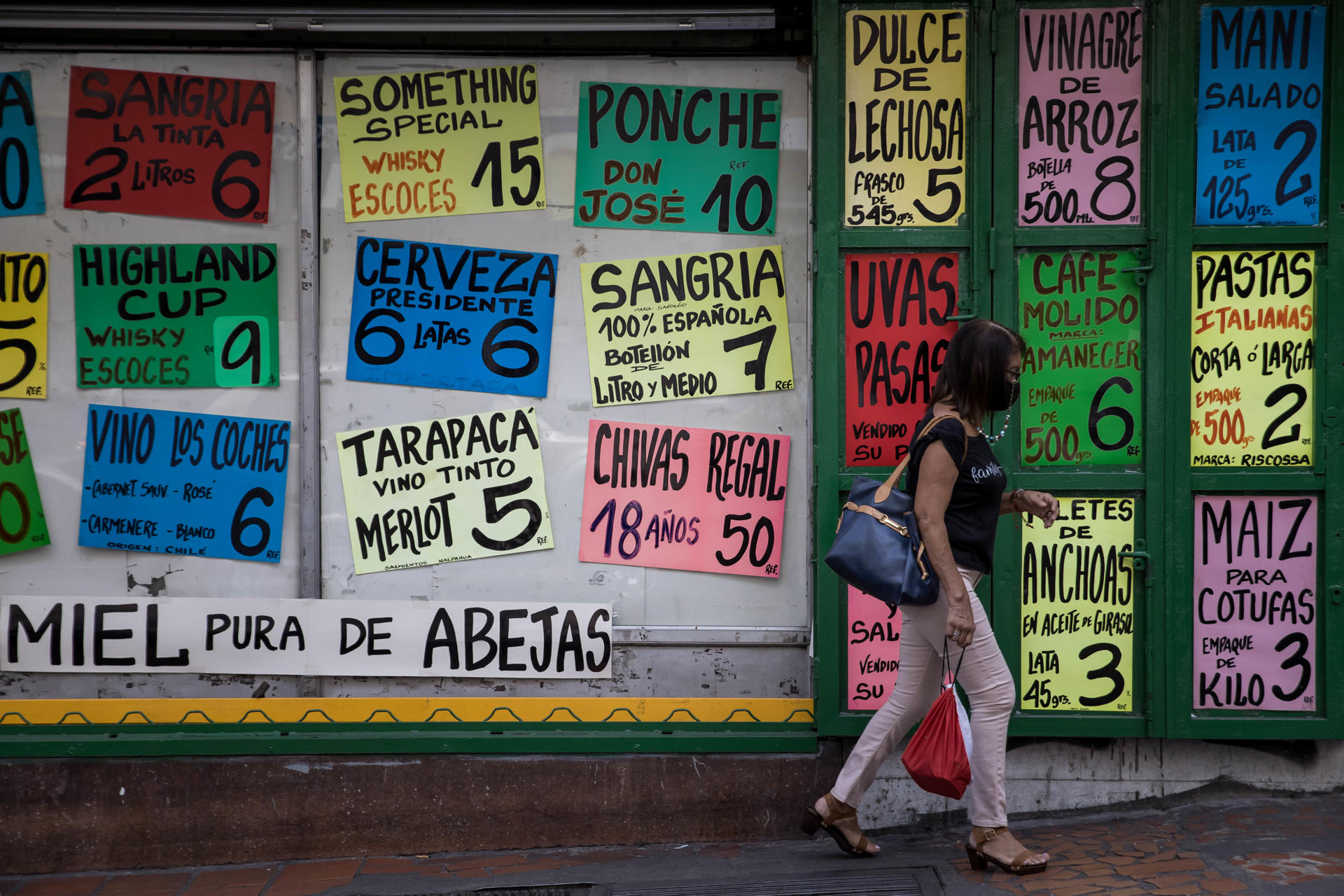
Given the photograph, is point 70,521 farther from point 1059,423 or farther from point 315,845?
point 1059,423

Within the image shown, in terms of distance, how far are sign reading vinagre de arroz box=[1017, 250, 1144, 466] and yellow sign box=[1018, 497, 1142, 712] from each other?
0.82 ft

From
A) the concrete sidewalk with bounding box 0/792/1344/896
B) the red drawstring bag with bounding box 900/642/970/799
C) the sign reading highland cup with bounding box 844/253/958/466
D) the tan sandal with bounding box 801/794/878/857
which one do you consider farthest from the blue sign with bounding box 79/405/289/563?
the red drawstring bag with bounding box 900/642/970/799

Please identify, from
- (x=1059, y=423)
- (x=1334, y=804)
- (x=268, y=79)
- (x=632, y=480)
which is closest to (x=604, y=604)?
(x=632, y=480)

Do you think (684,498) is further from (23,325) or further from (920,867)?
(23,325)

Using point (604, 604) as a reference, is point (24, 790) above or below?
below

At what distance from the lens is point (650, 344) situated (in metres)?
4.73

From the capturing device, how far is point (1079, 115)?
4.49m

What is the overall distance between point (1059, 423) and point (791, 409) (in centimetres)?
114

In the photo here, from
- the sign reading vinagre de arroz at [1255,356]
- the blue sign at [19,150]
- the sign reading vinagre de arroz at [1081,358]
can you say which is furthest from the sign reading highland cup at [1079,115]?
the blue sign at [19,150]

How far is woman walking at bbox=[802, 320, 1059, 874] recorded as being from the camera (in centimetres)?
365

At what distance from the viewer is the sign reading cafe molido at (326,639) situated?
15.4 ft

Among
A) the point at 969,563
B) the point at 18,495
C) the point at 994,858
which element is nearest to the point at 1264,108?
the point at 969,563

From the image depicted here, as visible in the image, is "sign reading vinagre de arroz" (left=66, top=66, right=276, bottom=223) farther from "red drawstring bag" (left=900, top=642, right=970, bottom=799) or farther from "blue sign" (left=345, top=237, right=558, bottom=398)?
"red drawstring bag" (left=900, top=642, right=970, bottom=799)

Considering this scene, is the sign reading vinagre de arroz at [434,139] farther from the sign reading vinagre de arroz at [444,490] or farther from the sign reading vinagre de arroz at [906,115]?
the sign reading vinagre de arroz at [906,115]
